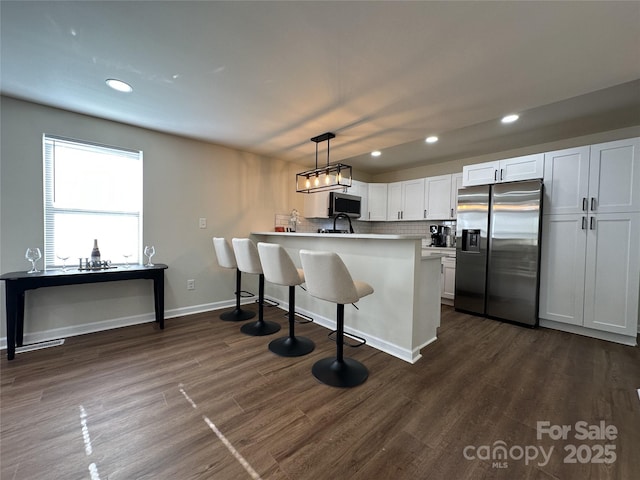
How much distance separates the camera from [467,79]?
6.51 feet

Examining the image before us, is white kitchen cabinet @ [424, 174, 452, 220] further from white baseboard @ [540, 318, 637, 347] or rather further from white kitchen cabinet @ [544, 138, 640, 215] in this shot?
white baseboard @ [540, 318, 637, 347]

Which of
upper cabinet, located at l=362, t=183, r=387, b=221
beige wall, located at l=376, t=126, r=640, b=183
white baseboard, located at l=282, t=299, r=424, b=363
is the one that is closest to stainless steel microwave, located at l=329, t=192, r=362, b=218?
upper cabinet, located at l=362, t=183, r=387, b=221

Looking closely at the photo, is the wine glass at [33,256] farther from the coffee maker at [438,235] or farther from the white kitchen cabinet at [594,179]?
the white kitchen cabinet at [594,179]

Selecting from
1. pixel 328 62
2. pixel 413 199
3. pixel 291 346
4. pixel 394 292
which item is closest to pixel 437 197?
pixel 413 199

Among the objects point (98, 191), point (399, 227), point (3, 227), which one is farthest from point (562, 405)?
point (3, 227)

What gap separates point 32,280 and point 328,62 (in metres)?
3.15

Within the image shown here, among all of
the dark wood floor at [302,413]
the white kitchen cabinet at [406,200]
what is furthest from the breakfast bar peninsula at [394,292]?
the white kitchen cabinet at [406,200]

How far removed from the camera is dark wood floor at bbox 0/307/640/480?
124 centimetres

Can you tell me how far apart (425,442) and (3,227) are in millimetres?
3929

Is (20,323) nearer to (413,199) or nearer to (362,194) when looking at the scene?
(362,194)

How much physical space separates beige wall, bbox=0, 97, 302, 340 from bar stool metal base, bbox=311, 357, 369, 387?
2.25 m

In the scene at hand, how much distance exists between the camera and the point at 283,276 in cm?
226

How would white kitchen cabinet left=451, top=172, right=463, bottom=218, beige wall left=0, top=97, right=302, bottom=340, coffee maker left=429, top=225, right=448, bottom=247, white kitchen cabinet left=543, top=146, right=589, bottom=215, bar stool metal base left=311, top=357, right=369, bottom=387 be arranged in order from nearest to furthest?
bar stool metal base left=311, top=357, right=369, bottom=387
beige wall left=0, top=97, right=302, bottom=340
white kitchen cabinet left=543, top=146, right=589, bottom=215
white kitchen cabinet left=451, top=172, right=463, bottom=218
coffee maker left=429, top=225, right=448, bottom=247

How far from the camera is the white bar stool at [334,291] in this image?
5.86 feet
